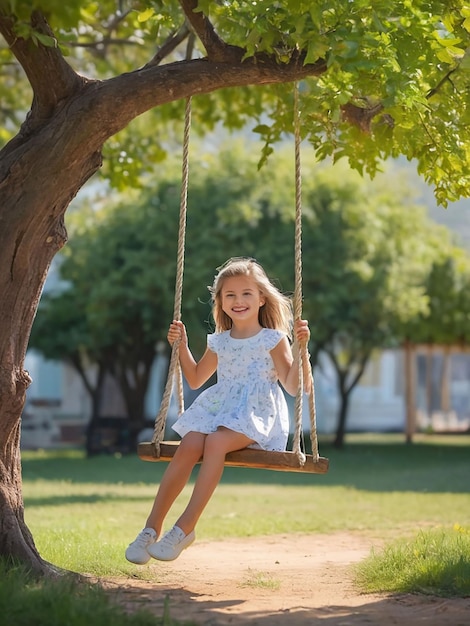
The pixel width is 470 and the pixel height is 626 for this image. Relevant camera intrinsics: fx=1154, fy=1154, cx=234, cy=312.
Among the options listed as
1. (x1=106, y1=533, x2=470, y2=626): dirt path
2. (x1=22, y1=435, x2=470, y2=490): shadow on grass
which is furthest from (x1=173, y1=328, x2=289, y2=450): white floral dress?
(x1=22, y1=435, x2=470, y2=490): shadow on grass

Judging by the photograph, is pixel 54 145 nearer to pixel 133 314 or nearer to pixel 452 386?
pixel 133 314

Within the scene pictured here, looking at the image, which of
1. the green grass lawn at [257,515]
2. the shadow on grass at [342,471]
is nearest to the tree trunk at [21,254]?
the green grass lawn at [257,515]

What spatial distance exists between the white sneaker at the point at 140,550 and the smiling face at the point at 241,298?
1530 mm

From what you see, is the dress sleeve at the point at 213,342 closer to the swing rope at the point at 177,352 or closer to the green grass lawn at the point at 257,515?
the swing rope at the point at 177,352

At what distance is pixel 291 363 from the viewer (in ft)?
22.7

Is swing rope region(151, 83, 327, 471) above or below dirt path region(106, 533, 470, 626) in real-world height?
above

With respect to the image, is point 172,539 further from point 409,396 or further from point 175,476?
point 409,396

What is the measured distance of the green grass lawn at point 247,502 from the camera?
9156 mm

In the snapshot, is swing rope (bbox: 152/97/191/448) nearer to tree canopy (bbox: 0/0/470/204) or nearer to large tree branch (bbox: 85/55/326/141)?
large tree branch (bbox: 85/55/326/141)

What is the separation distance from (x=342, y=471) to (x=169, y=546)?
12.8m

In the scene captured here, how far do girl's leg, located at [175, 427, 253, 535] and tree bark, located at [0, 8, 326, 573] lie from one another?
2.77 ft

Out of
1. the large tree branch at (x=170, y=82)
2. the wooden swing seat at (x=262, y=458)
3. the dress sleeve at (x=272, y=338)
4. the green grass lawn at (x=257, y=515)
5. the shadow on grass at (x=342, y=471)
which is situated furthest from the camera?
the shadow on grass at (x=342, y=471)

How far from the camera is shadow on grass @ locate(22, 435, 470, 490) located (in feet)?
53.1

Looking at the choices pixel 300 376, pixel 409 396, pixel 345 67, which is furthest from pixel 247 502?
pixel 409 396
